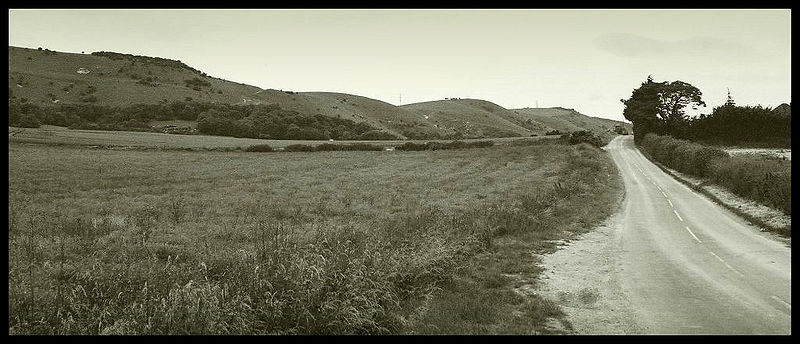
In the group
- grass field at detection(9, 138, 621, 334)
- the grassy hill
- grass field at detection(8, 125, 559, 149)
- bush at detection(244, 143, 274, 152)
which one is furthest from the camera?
the grassy hill

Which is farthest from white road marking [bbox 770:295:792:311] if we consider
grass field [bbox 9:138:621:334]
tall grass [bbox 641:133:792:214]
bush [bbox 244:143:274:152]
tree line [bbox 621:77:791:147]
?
bush [bbox 244:143:274:152]

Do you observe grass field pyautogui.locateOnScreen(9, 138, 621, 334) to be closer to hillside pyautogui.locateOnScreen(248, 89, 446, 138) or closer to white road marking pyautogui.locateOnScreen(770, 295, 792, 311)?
white road marking pyautogui.locateOnScreen(770, 295, 792, 311)

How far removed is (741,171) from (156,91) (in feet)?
425

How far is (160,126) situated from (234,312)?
105872mm

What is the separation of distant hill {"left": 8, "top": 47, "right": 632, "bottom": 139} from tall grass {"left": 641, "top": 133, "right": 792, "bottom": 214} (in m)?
80.9

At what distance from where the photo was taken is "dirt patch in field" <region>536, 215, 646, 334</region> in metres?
11.9

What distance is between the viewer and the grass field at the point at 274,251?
1087 centimetres

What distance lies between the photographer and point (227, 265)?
14.7 m

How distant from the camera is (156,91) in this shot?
131500mm

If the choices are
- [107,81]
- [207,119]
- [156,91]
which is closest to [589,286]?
[207,119]

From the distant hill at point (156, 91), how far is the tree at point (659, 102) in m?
47.3

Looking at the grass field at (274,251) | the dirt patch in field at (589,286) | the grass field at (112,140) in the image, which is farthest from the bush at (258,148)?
the dirt patch in field at (589,286)

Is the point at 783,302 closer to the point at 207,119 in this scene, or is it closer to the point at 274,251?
the point at 274,251
